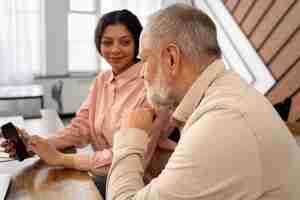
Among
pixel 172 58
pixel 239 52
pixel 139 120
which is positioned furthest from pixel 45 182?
pixel 239 52

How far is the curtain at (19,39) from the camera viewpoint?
4773mm

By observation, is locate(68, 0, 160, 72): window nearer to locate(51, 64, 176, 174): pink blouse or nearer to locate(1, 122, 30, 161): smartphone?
locate(51, 64, 176, 174): pink blouse

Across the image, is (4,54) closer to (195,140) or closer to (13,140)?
(13,140)

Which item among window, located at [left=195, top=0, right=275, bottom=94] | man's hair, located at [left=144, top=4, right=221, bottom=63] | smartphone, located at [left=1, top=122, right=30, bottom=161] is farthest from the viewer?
window, located at [left=195, top=0, right=275, bottom=94]

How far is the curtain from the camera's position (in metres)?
4.77

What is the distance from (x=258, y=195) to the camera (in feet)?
2.95

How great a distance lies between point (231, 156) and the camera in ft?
2.85

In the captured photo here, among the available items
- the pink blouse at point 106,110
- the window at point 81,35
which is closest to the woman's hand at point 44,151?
the pink blouse at point 106,110

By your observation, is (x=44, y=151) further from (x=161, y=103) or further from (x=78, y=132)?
(x=161, y=103)

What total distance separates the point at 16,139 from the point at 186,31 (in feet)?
2.78

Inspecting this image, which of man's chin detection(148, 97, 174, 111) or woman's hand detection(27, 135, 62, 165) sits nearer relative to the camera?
man's chin detection(148, 97, 174, 111)

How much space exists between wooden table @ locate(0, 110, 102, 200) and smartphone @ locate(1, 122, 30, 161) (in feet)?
0.10

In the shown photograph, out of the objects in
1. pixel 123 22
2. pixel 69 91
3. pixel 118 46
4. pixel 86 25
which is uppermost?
pixel 123 22

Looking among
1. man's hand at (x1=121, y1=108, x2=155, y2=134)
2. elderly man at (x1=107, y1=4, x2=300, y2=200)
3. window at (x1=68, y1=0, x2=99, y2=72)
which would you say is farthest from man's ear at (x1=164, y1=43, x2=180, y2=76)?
window at (x1=68, y1=0, x2=99, y2=72)
